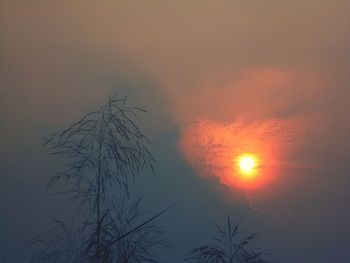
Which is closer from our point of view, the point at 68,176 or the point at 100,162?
the point at 100,162

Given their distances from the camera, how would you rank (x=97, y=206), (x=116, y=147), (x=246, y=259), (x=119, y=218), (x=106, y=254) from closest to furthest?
(x=106, y=254) → (x=97, y=206) → (x=116, y=147) → (x=119, y=218) → (x=246, y=259)

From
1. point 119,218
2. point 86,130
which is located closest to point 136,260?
point 119,218

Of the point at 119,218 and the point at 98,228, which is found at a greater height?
the point at 119,218

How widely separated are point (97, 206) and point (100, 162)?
267 millimetres

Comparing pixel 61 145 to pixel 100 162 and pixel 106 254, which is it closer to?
pixel 100 162

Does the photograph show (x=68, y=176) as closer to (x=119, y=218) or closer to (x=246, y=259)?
(x=119, y=218)

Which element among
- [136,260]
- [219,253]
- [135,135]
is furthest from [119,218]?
[219,253]

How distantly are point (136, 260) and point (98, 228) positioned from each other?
0.92 metres

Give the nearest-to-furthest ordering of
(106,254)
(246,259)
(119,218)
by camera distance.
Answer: (106,254)
(119,218)
(246,259)

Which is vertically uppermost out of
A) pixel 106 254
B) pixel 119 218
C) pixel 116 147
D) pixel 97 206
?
pixel 116 147

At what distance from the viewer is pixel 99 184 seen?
2.64 m

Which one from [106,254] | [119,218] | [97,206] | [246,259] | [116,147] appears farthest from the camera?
[246,259]

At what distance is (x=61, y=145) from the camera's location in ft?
Answer: 9.84

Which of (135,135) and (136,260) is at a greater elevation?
(135,135)
